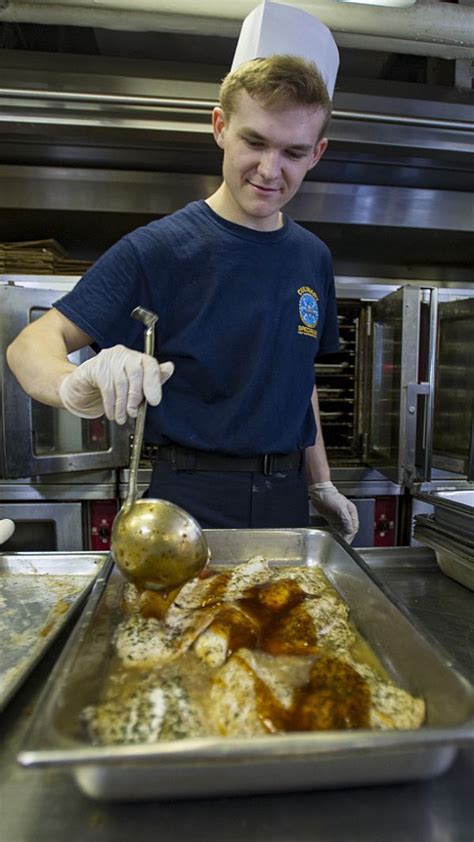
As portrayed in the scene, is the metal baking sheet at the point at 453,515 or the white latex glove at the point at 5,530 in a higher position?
the metal baking sheet at the point at 453,515

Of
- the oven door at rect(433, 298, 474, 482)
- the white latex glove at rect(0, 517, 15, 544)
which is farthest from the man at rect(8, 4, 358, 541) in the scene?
the oven door at rect(433, 298, 474, 482)

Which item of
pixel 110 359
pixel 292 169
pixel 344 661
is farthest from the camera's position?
pixel 292 169

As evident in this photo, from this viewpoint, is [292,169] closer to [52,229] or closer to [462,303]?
[462,303]

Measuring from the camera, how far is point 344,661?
75cm

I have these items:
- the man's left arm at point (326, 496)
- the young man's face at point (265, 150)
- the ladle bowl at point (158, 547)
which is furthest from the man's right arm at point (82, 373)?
the man's left arm at point (326, 496)

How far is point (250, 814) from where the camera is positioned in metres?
0.54

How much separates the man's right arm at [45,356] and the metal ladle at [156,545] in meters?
0.41

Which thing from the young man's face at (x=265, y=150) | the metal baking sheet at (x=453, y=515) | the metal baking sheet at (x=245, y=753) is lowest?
the metal baking sheet at (x=245, y=753)

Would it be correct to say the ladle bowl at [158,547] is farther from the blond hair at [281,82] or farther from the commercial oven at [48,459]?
the commercial oven at [48,459]

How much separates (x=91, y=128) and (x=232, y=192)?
1.31 meters

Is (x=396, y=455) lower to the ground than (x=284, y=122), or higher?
lower

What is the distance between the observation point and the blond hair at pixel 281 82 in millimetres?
1240

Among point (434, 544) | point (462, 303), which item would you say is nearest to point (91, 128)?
point (462, 303)

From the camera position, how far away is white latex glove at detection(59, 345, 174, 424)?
3.28ft
